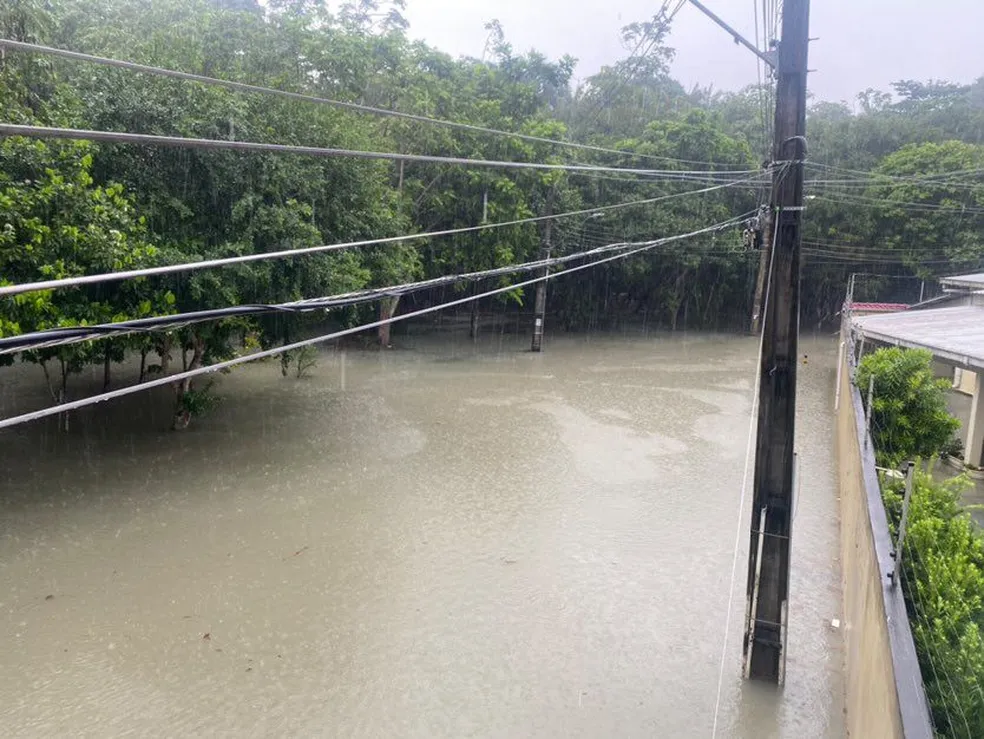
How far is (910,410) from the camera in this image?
9.83 meters

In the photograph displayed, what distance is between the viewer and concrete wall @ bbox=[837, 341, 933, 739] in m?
3.19

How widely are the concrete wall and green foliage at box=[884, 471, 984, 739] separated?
226 millimetres

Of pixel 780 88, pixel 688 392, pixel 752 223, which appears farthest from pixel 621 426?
pixel 780 88

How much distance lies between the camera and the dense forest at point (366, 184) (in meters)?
9.37

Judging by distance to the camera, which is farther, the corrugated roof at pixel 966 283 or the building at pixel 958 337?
the corrugated roof at pixel 966 283

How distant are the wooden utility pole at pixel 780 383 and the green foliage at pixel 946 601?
A: 3.05 feet

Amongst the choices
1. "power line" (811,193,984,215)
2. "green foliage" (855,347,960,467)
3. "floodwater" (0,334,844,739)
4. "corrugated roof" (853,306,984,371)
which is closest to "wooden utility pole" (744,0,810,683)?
"floodwater" (0,334,844,739)

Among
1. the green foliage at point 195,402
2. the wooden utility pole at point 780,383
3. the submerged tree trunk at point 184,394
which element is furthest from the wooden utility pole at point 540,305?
the wooden utility pole at point 780,383

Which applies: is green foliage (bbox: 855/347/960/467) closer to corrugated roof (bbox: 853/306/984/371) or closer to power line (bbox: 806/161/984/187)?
corrugated roof (bbox: 853/306/984/371)

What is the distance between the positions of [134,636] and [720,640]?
16.6 feet

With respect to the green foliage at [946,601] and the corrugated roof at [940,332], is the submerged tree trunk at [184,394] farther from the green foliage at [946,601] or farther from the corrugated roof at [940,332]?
the corrugated roof at [940,332]

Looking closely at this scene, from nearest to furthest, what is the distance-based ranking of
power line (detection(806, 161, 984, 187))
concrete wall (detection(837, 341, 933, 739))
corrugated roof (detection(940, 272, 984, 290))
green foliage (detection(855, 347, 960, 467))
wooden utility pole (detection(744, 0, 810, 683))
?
1. concrete wall (detection(837, 341, 933, 739))
2. wooden utility pole (detection(744, 0, 810, 683))
3. green foliage (detection(855, 347, 960, 467))
4. corrugated roof (detection(940, 272, 984, 290))
5. power line (detection(806, 161, 984, 187))

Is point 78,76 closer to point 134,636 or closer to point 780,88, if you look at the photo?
point 134,636

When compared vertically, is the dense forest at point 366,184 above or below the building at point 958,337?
above
